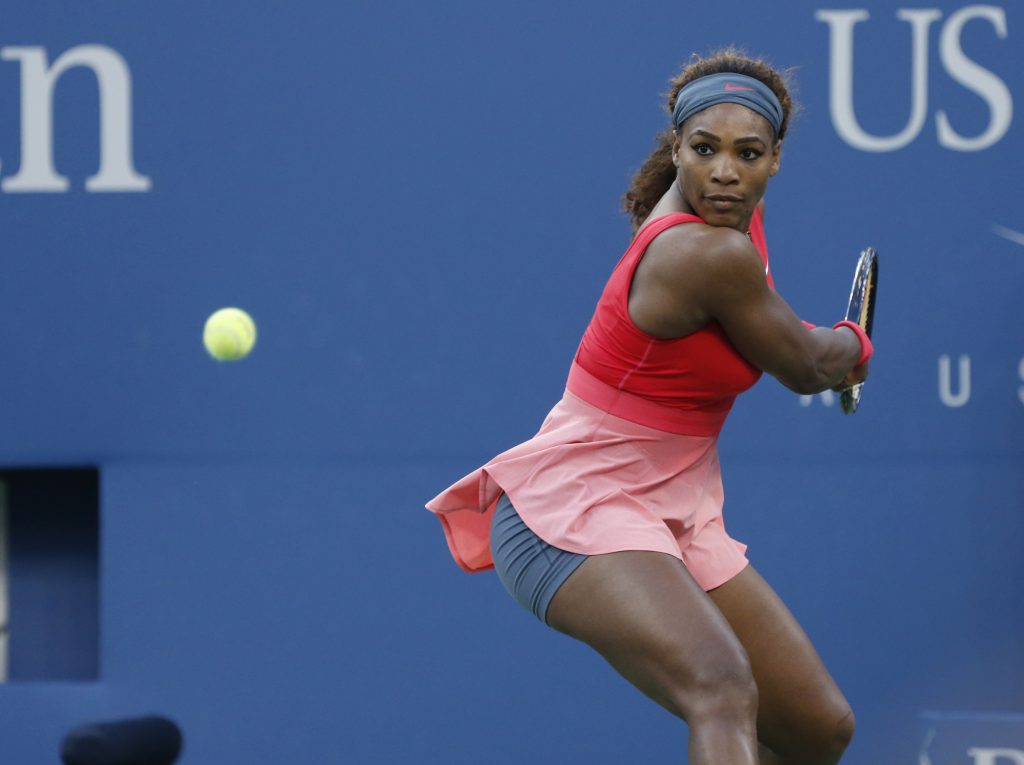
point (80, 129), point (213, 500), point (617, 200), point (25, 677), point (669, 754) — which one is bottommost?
point (669, 754)

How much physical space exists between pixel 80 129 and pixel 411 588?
1.30 metres

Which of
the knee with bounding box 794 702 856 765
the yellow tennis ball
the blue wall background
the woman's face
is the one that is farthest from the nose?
the yellow tennis ball

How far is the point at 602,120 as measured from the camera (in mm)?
3699

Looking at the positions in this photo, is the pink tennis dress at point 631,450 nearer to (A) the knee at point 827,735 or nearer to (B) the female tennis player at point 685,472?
(B) the female tennis player at point 685,472

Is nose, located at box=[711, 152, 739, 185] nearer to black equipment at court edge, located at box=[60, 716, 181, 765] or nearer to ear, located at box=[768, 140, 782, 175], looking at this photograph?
ear, located at box=[768, 140, 782, 175]

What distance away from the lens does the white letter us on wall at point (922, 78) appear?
363cm

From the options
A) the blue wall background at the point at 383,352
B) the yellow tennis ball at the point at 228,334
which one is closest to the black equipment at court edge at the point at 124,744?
the yellow tennis ball at the point at 228,334

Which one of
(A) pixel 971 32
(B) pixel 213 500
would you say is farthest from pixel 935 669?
(B) pixel 213 500

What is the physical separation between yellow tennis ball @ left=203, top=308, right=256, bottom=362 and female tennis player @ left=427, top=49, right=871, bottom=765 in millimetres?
1007

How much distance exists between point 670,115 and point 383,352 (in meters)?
1.29

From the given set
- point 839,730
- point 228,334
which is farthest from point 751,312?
point 228,334

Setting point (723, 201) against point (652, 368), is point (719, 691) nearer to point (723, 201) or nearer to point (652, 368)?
point (652, 368)

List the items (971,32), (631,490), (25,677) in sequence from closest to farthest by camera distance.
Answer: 1. (631,490)
2. (971,32)
3. (25,677)

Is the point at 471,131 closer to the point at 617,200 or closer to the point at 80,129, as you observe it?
the point at 617,200
